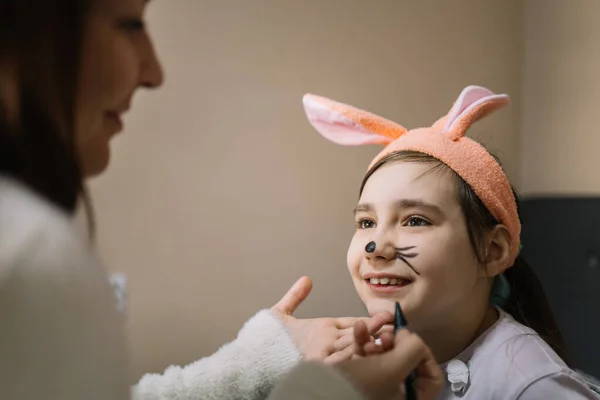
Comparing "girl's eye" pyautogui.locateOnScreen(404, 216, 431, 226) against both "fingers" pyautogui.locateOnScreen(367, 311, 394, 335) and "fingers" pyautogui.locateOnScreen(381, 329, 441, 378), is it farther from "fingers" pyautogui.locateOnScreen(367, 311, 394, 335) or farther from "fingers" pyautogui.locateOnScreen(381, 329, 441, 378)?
"fingers" pyautogui.locateOnScreen(381, 329, 441, 378)

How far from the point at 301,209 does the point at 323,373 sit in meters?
0.98

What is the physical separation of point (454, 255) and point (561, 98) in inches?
39.4

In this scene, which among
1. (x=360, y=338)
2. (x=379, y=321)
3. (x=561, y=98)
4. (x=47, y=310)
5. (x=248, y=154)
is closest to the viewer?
(x=47, y=310)

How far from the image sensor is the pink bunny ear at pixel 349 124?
3.56ft

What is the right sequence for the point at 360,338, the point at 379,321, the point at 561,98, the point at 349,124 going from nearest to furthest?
the point at 360,338 < the point at 379,321 < the point at 349,124 < the point at 561,98

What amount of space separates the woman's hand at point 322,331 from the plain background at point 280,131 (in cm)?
48

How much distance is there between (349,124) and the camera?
1.10m

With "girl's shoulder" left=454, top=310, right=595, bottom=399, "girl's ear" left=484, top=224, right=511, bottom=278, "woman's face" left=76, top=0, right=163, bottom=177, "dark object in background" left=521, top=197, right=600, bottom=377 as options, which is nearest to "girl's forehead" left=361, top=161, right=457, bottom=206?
"girl's ear" left=484, top=224, right=511, bottom=278

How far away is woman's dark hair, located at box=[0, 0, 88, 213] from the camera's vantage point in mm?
479

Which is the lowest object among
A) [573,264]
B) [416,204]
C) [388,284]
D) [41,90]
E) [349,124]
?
[573,264]

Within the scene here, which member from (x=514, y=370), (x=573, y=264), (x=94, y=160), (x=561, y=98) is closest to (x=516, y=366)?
(x=514, y=370)

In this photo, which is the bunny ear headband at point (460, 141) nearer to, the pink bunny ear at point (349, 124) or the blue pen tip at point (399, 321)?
the pink bunny ear at point (349, 124)

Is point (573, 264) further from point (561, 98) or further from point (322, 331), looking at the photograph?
point (322, 331)

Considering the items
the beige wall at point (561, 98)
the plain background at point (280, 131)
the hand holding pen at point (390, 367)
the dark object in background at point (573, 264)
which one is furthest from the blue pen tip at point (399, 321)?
the beige wall at point (561, 98)
